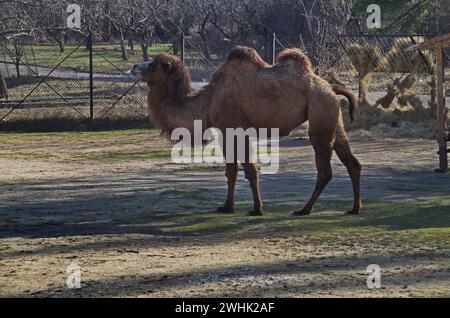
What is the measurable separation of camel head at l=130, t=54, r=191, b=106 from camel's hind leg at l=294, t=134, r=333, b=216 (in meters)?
1.98

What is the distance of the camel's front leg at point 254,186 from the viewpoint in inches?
504

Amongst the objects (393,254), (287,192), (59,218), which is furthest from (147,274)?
(287,192)

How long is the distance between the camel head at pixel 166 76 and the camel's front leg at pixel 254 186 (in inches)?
54.5

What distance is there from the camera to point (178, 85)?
13609 millimetres

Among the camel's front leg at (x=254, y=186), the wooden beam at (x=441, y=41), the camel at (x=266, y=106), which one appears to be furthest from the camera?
the wooden beam at (x=441, y=41)

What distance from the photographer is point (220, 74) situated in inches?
527

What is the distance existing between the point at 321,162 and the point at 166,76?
245 centimetres

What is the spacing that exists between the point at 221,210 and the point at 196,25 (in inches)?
1393

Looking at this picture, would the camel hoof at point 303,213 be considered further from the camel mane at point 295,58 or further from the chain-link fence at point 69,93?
the chain-link fence at point 69,93

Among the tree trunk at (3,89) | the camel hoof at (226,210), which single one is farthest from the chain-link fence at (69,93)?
the camel hoof at (226,210)

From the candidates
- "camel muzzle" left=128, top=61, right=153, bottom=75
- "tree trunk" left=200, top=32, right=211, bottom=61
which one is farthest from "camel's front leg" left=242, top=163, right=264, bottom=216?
"tree trunk" left=200, top=32, right=211, bottom=61

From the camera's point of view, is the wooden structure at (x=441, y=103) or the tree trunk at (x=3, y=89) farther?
the tree trunk at (x=3, y=89)

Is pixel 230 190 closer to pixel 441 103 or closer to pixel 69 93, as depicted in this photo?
pixel 441 103

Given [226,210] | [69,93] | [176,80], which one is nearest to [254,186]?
[226,210]
